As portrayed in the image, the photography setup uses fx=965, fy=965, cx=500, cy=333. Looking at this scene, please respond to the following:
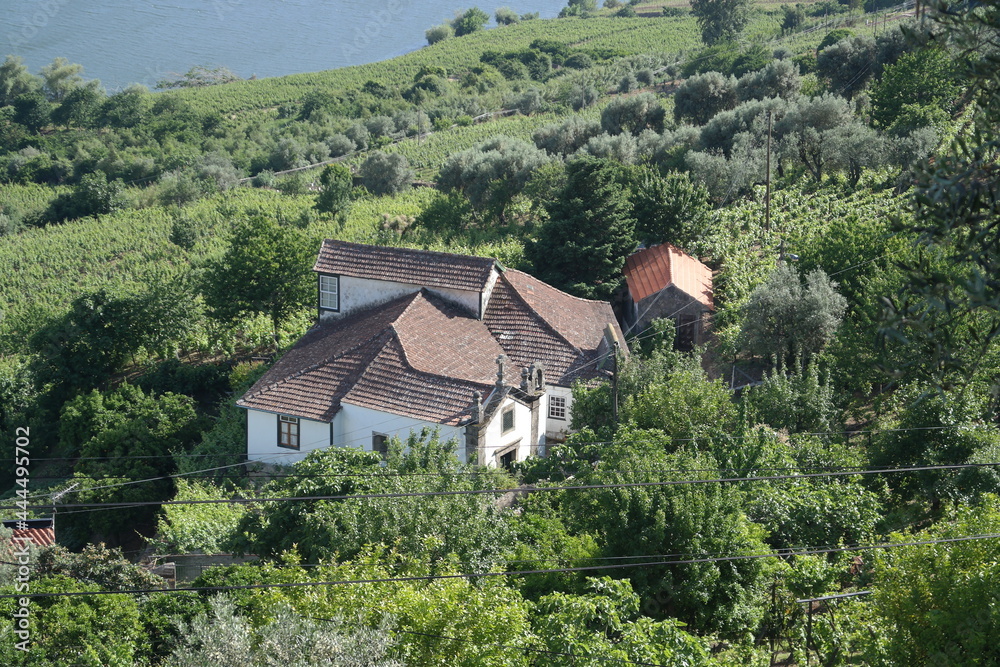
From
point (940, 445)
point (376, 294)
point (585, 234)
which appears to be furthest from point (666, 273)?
point (940, 445)

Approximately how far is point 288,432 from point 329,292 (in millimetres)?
7041

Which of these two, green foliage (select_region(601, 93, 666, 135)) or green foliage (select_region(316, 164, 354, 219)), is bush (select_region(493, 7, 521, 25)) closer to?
green foliage (select_region(601, 93, 666, 135))

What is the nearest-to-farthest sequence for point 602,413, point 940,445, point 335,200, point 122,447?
point 940,445 → point 602,413 → point 122,447 → point 335,200

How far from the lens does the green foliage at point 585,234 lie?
37625mm

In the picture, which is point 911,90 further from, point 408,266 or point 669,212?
point 408,266

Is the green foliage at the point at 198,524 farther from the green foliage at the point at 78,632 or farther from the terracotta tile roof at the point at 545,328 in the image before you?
the terracotta tile roof at the point at 545,328

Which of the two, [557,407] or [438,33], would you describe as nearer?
[557,407]

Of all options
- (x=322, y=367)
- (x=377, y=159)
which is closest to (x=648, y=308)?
(x=322, y=367)

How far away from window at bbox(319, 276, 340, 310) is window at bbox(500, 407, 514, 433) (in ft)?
30.6

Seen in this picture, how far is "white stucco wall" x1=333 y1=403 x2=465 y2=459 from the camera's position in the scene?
25625 millimetres

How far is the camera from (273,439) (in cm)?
2789

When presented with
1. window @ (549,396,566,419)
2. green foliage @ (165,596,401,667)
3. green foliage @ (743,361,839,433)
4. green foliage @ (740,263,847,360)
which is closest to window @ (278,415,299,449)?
window @ (549,396,566,419)

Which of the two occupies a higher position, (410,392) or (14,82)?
(14,82)

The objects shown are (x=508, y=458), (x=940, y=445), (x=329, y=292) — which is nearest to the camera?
(x=940, y=445)
